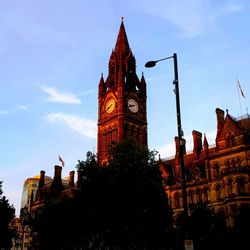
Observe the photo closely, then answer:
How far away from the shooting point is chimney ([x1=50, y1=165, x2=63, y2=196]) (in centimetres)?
8206

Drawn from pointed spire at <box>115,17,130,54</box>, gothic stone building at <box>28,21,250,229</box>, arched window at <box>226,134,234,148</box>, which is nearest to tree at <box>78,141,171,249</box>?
gothic stone building at <box>28,21,250,229</box>

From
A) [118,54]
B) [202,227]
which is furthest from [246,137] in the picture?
[118,54]

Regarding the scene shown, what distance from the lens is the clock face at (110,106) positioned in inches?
3350

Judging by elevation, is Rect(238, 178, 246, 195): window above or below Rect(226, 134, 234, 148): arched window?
below

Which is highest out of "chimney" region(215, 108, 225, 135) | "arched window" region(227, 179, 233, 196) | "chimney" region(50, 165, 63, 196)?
"chimney" region(215, 108, 225, 135)

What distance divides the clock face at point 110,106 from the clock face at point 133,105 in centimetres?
358

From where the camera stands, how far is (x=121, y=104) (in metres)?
82.4

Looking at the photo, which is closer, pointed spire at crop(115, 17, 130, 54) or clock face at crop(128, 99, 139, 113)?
clock face at crop(128, 99, 139, 113)

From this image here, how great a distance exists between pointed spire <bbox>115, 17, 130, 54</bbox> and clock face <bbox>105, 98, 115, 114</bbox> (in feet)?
46.1

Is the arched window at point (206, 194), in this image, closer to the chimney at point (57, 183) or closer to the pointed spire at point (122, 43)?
the chimney at point (57, 183)

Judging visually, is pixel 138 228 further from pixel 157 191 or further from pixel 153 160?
pixel 153 160

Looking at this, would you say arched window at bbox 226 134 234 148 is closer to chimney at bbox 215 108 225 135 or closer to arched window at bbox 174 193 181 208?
chimney at bbox 215 108 225 135

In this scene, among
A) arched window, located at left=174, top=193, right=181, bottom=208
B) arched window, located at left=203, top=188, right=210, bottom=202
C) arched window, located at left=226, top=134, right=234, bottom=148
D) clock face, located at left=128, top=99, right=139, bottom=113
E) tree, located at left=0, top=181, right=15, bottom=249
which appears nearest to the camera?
tree, located at left=0, top=181, right=15, bottom=249

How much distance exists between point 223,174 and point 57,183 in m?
40.9
